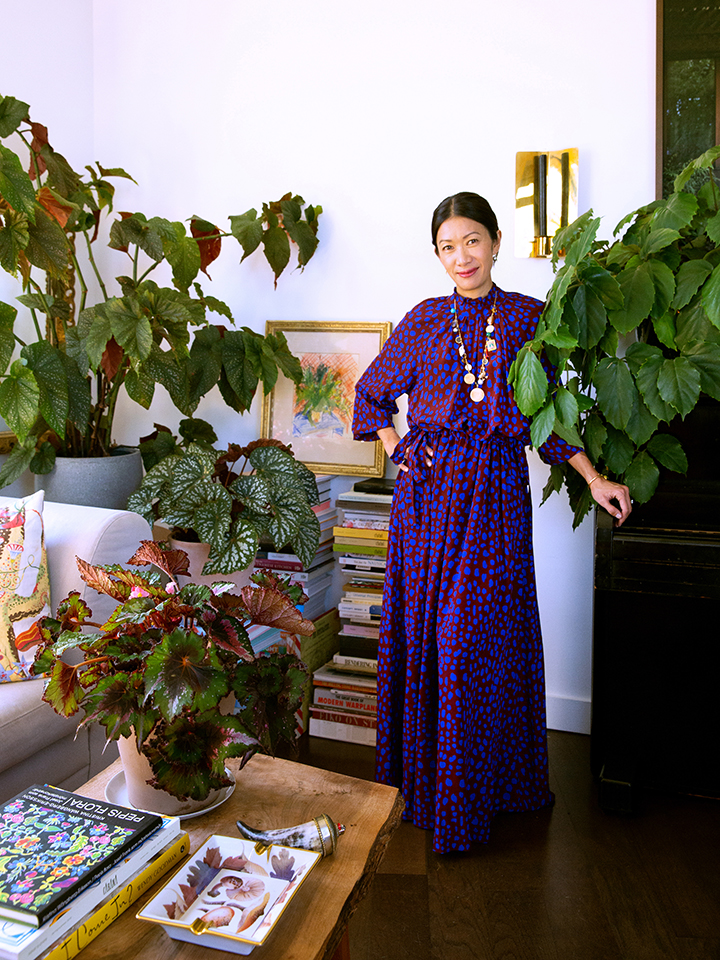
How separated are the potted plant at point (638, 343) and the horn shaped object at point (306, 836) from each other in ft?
3.24

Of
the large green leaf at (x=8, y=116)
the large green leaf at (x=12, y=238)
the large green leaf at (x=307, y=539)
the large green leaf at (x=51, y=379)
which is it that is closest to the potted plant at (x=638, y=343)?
the large green leaf at (x=307, y=539)

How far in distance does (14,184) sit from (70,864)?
1612 mm

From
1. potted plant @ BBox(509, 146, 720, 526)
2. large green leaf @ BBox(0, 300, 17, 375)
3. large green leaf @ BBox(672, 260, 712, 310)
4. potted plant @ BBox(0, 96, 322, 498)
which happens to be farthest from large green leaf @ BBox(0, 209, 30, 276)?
large green leaf @ BBox(672, 260, 712, 310)

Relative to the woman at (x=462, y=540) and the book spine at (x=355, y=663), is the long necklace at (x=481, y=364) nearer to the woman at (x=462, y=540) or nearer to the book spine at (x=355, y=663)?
the woman at (x=462, y=540)

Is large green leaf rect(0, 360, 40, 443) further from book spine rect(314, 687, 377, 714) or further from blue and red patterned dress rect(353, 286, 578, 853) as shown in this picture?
book spine rect(314, 687, 377, 714)

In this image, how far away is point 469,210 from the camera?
1.90 m

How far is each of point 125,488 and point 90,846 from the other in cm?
160

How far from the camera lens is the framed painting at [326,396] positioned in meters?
2.71

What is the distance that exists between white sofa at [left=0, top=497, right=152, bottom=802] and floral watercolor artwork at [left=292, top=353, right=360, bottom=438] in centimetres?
86

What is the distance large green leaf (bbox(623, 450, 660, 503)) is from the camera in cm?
191

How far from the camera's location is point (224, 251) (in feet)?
9.53

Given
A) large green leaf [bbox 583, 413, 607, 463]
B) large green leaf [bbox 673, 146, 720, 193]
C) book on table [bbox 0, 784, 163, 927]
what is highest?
large green leaf [bbox 673, 146, 720, 193]

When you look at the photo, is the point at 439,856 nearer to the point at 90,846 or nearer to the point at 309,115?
the point at 90,846

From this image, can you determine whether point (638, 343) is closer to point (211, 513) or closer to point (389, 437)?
point (389, 437)
